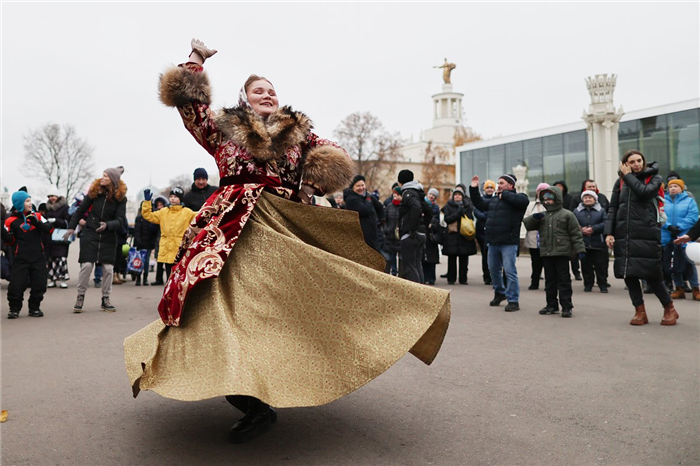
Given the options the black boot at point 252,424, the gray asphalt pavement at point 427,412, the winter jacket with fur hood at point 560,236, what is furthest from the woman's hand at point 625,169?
the black boot at point 252,424

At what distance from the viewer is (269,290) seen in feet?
13.0

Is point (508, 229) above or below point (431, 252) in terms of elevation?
above

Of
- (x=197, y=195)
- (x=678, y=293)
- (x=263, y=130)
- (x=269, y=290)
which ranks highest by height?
(x=263, y=130)

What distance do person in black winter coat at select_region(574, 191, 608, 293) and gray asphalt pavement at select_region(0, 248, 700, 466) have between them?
16.5 ft

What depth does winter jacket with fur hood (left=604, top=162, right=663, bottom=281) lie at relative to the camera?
27.4ft

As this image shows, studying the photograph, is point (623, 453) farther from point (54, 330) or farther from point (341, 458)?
point (54, 330)

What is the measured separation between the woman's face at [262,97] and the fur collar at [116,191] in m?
6.34

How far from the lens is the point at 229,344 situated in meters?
3.62

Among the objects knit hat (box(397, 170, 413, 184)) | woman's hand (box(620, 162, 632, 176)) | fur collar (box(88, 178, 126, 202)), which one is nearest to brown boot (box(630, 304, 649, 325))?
woman's hand (box(620, 162, 632, 176))

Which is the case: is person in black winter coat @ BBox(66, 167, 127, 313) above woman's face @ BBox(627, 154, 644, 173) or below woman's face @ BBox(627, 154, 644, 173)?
below

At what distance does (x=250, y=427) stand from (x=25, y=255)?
7125 millimetres

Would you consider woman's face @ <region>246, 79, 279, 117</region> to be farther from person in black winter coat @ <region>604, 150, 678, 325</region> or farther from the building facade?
the building facade

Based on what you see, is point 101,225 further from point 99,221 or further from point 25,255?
point 25,255

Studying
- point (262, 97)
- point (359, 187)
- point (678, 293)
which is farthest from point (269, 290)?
point (678, 293)
